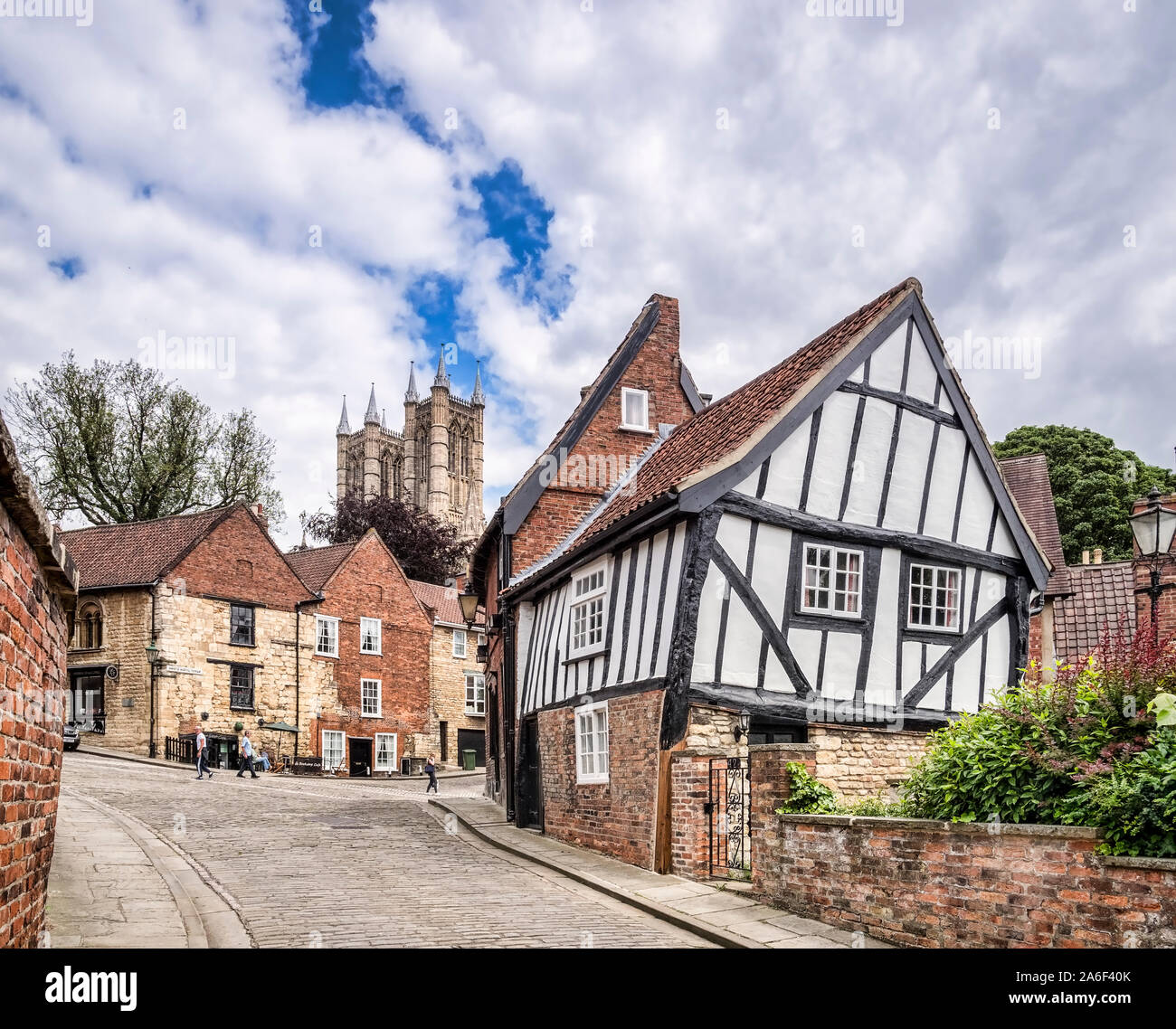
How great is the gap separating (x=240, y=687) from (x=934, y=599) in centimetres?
2813

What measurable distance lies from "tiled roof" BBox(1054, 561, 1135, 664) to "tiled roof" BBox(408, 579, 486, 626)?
26842mm

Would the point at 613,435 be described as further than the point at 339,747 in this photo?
No

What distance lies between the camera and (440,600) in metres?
49.6

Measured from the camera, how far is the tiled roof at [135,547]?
117 feet

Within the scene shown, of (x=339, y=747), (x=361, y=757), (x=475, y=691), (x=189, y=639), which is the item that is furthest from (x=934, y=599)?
(x=475, y=691)

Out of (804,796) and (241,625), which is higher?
(241,625)

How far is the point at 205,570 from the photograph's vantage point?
36625 mm

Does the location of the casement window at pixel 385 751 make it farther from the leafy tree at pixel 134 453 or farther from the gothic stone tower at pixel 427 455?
the gothic stone tower at pixel 427 455

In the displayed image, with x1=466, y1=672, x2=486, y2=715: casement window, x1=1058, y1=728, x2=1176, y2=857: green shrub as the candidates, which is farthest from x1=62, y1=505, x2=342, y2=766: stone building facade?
x1=1058, y1=728, x2=1176, y2=857: green shrub

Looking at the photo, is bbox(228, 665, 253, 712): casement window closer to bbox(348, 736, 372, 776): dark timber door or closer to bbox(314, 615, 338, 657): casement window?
bbox(314, 615, 338, 657): casement window

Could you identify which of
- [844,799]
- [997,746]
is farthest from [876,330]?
[997,746]

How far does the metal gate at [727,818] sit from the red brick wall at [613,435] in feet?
27.1

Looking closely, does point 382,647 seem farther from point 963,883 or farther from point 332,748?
point 963,883

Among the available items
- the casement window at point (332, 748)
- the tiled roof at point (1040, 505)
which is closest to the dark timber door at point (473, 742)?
the casement window at point (332, 748)
